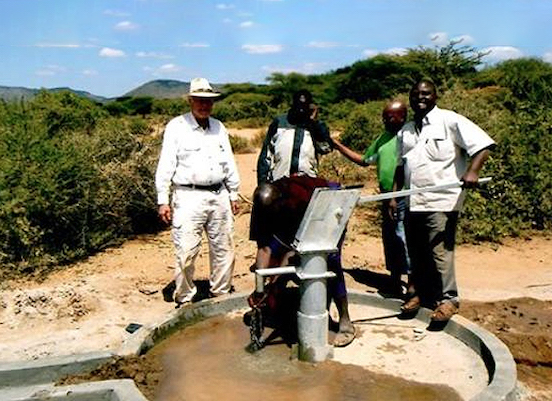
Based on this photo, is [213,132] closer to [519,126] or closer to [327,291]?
[327,291]

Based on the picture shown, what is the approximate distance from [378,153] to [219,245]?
151cm

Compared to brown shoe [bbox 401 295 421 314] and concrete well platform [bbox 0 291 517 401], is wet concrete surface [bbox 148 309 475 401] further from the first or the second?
brown shoe [bbox 401 295 421 314]

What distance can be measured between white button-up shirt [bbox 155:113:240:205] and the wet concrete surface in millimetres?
1163

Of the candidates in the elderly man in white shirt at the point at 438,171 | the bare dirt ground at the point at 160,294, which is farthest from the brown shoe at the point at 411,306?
the bare dirt ground at the point at 160,294

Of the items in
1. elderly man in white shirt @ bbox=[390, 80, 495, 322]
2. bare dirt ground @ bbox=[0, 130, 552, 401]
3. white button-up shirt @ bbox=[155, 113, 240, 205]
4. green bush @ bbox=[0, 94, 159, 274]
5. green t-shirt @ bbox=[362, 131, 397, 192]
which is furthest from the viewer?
green bush @ bbox=[0, 94, 159, 274]

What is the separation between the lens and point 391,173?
5.39 metres

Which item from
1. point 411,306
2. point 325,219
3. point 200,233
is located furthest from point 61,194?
point 325,219

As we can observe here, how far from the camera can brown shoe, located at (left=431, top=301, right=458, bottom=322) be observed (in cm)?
448

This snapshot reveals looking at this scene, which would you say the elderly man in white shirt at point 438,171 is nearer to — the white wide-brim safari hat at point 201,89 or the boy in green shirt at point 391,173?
the boy in green shirt at point 391,173

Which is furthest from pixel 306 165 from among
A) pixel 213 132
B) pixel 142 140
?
pixel 142 140

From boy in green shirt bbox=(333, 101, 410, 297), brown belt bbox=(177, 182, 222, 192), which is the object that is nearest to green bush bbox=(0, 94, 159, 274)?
brown belt bbox=(177, 182, 222, 192)

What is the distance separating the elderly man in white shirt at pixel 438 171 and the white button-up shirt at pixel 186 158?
4.78ft

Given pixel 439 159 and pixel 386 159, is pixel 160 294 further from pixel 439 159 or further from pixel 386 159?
pixel 439 159

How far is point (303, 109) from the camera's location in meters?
4.88
